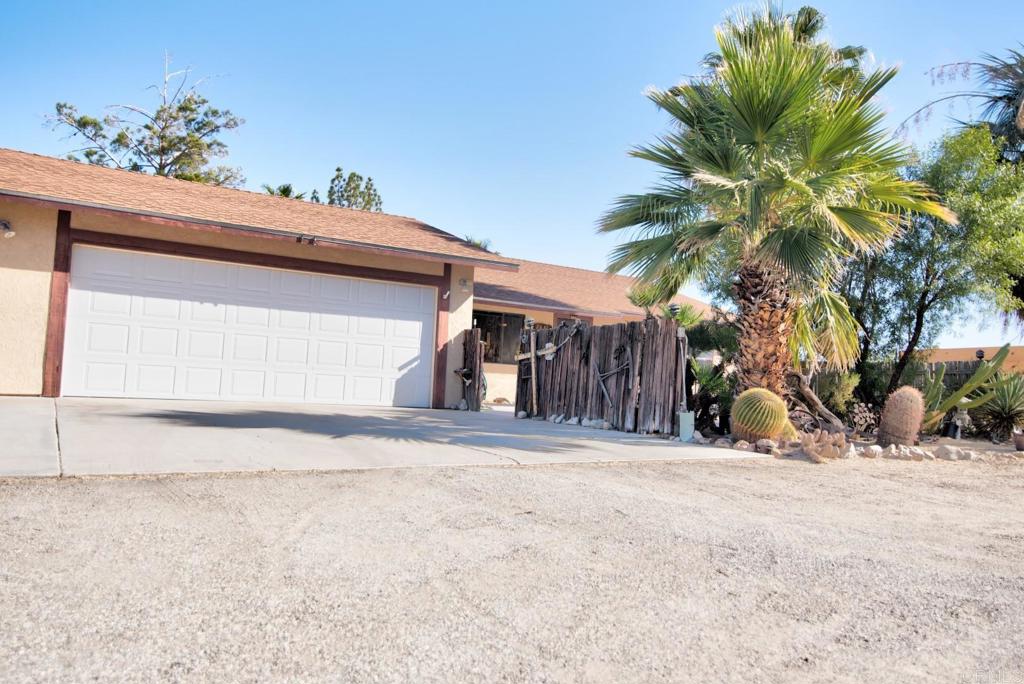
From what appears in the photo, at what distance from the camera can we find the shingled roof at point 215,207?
10875 millimetres

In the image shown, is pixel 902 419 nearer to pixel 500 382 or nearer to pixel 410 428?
pixel 410 428

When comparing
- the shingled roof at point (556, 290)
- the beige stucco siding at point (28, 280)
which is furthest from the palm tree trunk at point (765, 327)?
the beige stucco siding at point (28, 280)

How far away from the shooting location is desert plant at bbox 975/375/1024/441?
1216cm

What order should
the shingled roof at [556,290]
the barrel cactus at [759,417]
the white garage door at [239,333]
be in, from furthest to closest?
the shingled roof at [556,290] < the white garage door at [239,333] < the barrel cactus at [759,417]

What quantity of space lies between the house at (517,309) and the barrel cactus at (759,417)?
25.2 ft

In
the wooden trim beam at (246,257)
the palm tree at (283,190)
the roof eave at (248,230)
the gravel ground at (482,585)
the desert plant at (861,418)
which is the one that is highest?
the palm tree at (283,190)

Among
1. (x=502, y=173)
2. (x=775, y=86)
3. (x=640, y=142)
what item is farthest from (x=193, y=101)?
(x=775, y=86)

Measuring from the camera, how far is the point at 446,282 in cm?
1413

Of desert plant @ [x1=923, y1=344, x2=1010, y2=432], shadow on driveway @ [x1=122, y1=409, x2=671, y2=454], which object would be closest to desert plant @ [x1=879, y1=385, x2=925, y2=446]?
desert plant @ [x1=923, y1=344, x2=1010, y2=432]

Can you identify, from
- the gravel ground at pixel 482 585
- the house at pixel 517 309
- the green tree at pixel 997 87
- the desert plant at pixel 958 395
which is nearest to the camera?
the gravel ground at pixel 482 585

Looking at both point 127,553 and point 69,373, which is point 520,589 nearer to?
point 127,553

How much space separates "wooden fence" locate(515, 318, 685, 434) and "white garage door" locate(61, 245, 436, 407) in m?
2.37

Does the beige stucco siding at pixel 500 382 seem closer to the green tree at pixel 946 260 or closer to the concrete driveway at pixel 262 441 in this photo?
the concrete driveway at pixel 262 441

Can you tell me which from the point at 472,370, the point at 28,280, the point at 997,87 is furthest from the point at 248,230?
the point at 997,87
